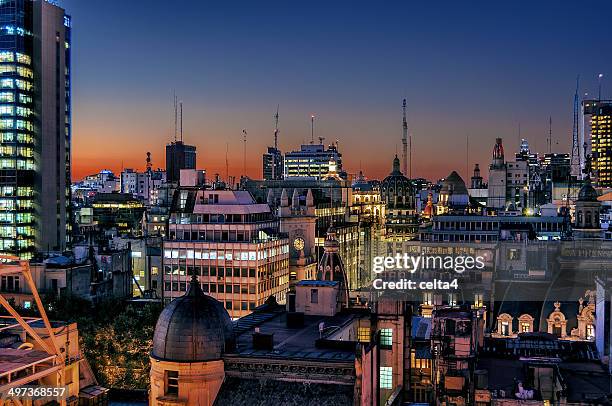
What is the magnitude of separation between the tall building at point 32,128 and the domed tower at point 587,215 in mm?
108689

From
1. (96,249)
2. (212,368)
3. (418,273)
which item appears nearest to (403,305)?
(212,368)

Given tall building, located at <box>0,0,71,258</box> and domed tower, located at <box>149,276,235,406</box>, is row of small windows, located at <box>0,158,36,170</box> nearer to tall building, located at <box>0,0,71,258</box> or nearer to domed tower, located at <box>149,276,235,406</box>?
tall building, located at <box>0,0,71,258</box>

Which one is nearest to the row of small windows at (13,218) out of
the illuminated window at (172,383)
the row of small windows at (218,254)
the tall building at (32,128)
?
the tall building at (32,128)

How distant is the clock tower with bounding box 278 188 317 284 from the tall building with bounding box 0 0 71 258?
5512 centimetres

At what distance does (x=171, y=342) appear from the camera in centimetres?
4756

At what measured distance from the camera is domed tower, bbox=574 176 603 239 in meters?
136

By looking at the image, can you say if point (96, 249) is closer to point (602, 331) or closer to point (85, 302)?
point (85, 302)

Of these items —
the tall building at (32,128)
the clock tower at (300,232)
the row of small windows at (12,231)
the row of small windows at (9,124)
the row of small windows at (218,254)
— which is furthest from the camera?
the row of small windows at (9,124)

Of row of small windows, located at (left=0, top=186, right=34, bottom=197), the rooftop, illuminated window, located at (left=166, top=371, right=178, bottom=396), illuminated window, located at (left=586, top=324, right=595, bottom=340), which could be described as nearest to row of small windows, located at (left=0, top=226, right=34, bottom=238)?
row of small windows, located at (left=0, top=186, right=34, bottom=197)

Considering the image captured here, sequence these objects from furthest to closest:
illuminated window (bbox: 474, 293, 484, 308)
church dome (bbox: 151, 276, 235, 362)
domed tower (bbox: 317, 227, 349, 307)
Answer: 1. illuminated window (bbox: 474, 293, 484, 308)
2. domed tower (bbox: 317, 227, 349, 307)
3. church dome (bbox: 151, 276, 235, 362)

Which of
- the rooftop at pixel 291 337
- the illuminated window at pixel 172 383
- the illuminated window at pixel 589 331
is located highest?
the rooftop at pixel 291 337

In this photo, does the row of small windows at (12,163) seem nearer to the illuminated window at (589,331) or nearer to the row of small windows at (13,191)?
the row of small windows at (13,191)

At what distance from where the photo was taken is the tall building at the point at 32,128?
174 meters

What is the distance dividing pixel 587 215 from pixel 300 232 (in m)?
53.0
